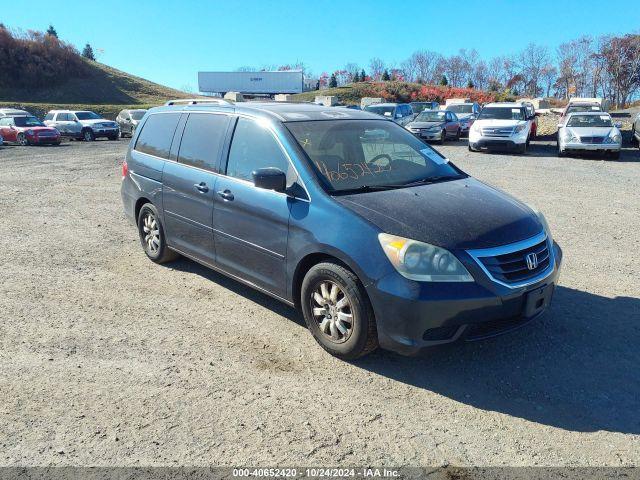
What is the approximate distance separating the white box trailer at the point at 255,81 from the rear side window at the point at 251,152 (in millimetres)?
62902

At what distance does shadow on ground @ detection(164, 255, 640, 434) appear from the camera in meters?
3.31

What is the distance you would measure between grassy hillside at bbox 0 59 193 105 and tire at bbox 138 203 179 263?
59348 millimetres

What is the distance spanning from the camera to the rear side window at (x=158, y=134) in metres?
5.84

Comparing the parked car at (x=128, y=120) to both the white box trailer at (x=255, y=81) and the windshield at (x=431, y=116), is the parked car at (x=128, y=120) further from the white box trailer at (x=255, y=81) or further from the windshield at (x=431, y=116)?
the white box trailer at (x=255, y=81)

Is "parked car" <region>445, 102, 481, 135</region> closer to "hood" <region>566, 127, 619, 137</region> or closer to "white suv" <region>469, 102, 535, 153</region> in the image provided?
"white suv" <region>469, 102, 535, 153</region>

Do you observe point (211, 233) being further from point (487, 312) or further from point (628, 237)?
point (628, 237)

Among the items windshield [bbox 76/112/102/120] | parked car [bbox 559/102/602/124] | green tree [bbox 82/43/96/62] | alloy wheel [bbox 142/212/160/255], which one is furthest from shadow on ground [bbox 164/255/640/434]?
green tree [bbox 82/43/96/62]

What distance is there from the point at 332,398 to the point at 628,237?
575 cm

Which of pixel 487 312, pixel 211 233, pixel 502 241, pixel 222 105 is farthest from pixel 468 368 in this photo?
pixel 222 105

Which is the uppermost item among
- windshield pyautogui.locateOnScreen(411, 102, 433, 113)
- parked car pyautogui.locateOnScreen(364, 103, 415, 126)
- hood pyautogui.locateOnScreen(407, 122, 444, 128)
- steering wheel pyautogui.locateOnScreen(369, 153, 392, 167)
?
windshield pyautogui.locateOnScreen(411, 102, 433, 113)

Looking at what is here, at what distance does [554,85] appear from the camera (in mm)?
75500

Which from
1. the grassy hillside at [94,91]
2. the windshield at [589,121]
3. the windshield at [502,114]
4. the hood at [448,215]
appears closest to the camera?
the hood at [448,215]

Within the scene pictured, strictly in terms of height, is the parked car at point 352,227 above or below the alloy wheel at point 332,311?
above

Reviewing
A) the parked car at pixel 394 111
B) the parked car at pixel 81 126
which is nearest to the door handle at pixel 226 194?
the parked car at pixel 394 111
